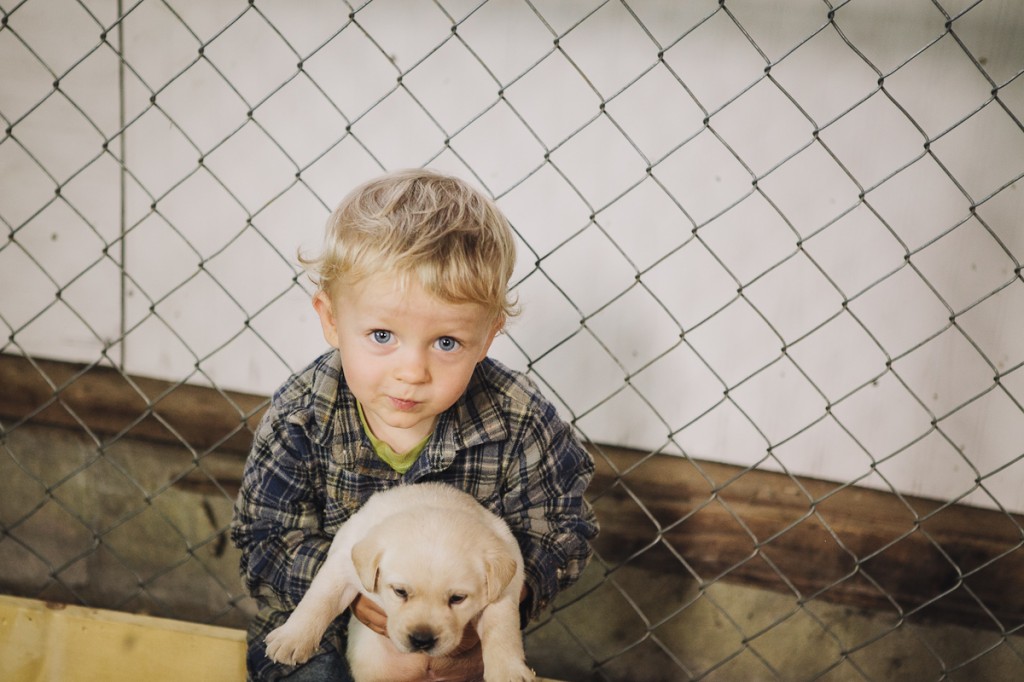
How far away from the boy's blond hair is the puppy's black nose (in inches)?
20.7

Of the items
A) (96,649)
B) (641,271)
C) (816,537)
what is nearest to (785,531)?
(816,537)

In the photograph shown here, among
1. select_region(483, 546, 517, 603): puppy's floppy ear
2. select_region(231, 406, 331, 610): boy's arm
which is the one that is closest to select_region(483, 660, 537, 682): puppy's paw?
select_region(483, 546, 517, 603): puppy's floppy ear

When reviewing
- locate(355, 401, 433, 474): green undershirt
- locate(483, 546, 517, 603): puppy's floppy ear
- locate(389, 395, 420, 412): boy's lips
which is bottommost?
locate(483, 546, 517, 603): puppy's floppy ear

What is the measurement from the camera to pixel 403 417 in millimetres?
1446

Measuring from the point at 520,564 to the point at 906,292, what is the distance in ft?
3.80

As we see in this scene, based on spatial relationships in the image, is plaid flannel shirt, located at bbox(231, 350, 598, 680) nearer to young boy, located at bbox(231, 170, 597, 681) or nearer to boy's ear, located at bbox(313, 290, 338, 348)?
young boy, located at bbox(231, 170, 597, 681)

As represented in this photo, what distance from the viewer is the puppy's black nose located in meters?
1.30

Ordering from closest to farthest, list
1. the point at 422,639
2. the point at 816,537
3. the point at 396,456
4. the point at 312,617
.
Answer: the point at 422,639 → the point at 312,617 → the point at 396,456 → the point at 816,537

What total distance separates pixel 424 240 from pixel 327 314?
0.26m

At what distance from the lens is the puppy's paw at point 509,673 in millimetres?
1346

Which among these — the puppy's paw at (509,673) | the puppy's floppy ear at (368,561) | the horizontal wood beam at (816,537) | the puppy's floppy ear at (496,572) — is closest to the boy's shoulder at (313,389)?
the puppy's floppy ear at (368,561)

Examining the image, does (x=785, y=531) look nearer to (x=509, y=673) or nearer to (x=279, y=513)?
(x=509, y=673)

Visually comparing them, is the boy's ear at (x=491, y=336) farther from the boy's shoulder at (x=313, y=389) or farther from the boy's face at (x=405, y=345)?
the boy's shoulder at (x=313, y=389)

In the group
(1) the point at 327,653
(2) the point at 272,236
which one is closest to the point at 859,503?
(1) the point at 327,653
